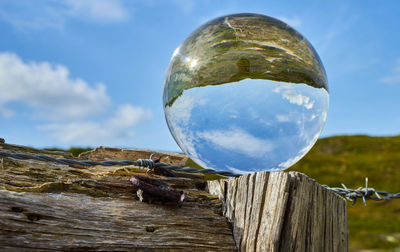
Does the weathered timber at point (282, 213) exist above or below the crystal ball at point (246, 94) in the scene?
below

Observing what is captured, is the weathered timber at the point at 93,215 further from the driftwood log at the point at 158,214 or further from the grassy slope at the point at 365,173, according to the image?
the grassy slope at the point at 365,173

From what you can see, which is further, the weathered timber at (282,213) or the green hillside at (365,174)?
the green hillside at (365,174)

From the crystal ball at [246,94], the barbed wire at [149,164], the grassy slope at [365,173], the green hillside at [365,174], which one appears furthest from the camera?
the grassy slope at [365,173]

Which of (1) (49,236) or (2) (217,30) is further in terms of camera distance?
(2) (217,30)

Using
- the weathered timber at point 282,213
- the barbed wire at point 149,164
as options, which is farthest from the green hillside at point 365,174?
the weathered timber at point 282,213

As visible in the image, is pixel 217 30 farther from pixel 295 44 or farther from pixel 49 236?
pixel 49 236

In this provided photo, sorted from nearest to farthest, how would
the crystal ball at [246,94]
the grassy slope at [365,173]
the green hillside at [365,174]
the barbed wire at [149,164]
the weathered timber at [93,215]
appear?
the weathered timber at [93,215]
the barbed wire at [149,164]
the crystal ball at [246,94]
the green hillside at [365,174]
the grassy slope at [365,173]

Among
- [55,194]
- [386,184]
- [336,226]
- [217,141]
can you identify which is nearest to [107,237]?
[55,194]
